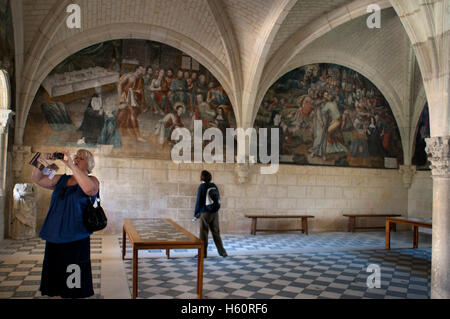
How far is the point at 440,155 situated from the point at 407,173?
26.6 feet

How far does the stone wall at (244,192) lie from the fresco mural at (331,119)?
1.54ft

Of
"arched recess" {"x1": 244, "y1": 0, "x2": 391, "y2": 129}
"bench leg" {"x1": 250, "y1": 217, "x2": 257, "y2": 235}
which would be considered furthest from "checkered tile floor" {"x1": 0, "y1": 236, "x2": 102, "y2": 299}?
"arched recess" {"x1": 244, "y1": 0, "x2": 391, "y2": 129}

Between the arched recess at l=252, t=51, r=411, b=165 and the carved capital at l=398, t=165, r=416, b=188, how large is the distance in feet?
1.25

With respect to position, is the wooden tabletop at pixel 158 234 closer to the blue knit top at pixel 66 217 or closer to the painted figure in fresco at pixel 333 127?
the blue knit top at pixel 66 217

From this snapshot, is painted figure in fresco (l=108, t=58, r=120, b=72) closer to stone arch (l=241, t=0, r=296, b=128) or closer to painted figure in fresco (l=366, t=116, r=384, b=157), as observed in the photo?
stone arch (l=241, t=0, r=296, b=128)

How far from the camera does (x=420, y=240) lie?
9.90 meters

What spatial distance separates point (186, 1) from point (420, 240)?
889 centimetres

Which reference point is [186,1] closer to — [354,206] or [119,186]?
[119,186]

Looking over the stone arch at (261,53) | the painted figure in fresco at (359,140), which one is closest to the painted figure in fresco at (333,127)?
the painted figure in fresco at (359,140)

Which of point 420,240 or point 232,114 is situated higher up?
point 232,114

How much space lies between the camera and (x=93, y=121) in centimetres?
898

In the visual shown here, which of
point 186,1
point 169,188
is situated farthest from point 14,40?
point 169,188

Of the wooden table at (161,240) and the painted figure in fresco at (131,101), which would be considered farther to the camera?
the painted figure in fresco at (131,101)

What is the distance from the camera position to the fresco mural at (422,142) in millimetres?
11883
